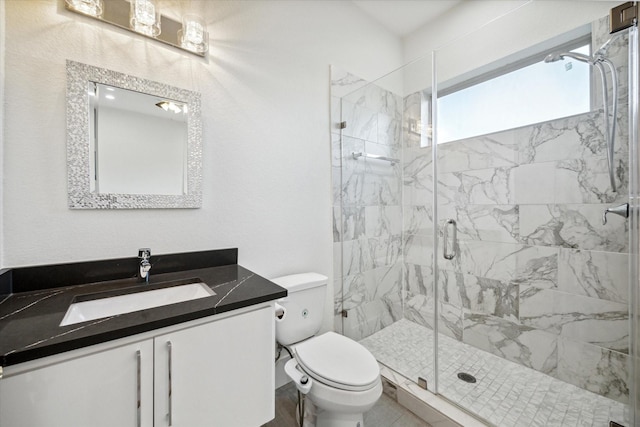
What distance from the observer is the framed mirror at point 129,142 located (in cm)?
113

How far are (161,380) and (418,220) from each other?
6.47 feet

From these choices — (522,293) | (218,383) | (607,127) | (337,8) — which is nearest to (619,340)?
(522,293)

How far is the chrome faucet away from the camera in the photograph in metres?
1.19

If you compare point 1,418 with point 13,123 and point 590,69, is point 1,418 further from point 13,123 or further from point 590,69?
point 590,69

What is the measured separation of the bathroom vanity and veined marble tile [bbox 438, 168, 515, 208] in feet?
5.25

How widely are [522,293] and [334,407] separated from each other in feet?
5.02

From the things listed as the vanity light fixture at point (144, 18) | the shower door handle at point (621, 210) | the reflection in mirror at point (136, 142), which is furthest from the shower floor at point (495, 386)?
the vanity light fixture at point (144, 18)

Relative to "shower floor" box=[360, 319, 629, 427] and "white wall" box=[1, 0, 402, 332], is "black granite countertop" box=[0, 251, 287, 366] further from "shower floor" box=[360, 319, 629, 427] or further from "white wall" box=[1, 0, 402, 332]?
"shower floor" box=[360, 319, 629, 427]

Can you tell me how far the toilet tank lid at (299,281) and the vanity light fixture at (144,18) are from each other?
1.41m

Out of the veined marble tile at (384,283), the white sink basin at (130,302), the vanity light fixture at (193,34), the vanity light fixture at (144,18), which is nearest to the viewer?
the white sink basin at (130,302)

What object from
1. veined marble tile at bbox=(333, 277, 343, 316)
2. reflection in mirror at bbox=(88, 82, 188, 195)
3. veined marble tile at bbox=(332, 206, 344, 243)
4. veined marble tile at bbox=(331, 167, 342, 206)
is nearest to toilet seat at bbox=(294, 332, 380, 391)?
veined marble tile at bbox=(333, 277, 343, 316)

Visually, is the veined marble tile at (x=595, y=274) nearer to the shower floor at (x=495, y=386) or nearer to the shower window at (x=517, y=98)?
the shower floor at (x=495, y=386)

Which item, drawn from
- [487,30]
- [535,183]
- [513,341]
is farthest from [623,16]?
[513,341]

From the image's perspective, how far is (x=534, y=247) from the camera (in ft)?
5.93
